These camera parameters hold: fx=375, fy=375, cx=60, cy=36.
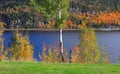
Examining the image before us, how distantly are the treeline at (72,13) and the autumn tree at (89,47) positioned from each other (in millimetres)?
107546

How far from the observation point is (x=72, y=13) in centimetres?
15975

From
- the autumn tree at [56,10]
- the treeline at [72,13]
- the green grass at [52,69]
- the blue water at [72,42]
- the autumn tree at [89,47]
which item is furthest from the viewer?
the treeline at [72,13]

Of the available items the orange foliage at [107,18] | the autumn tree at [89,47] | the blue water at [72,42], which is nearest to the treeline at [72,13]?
the orange foliage at [107,18]

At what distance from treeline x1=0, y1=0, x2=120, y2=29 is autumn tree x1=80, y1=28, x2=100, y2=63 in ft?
353

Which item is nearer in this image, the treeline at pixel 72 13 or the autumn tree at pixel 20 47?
the autumn tree at pixel 20 47

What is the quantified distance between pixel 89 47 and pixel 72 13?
5009 inches

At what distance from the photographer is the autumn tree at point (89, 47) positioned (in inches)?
1148

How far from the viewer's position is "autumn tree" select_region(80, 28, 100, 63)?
29148 mm

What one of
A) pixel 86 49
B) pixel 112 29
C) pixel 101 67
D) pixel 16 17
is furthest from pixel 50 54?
pixel 16 17

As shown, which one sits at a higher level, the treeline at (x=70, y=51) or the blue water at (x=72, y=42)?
the treeline at (x=70, y=51)

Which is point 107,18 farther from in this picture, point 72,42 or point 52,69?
point 52,69

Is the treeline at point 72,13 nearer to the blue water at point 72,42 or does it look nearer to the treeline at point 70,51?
the blue water at point 72,42

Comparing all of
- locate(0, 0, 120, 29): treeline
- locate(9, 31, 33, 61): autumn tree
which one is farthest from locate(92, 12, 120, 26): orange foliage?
locate(9, 31, 33, 61): autumn tree

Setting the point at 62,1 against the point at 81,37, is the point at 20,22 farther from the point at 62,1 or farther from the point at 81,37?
the point at 62,1
